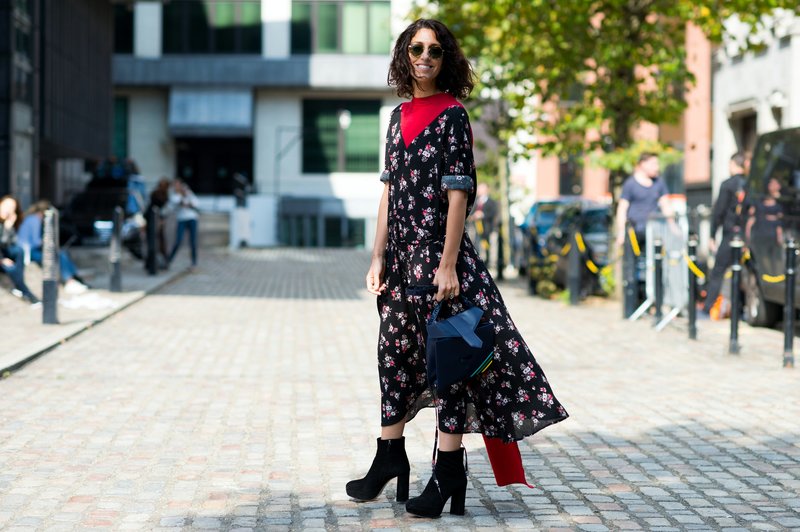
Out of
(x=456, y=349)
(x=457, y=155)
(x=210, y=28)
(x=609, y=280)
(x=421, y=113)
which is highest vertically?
(x=210, y=28)

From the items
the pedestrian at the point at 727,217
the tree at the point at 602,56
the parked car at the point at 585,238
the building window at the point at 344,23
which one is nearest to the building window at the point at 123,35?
the building window at the point at 344,23

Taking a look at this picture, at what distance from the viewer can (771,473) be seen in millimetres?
6938

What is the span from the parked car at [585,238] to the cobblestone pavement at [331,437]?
4.69m

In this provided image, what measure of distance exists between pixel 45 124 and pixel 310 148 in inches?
1109

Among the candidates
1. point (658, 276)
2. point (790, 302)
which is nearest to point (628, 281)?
point (658, 276)

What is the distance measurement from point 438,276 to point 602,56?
12878 mm

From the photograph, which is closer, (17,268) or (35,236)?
(17,268)

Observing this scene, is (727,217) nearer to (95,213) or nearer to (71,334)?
(71,334)

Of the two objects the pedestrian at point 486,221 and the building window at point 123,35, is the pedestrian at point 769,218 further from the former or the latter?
the building window at point 123,35

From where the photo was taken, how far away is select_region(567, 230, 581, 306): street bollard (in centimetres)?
1838

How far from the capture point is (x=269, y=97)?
5716cm

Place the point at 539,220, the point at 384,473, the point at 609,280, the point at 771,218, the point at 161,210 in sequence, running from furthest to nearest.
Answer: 1. the point at 539,220
2. the point at 161,210
3. the point at 609,280
4. the point at 771,218
5. the point at 384,473

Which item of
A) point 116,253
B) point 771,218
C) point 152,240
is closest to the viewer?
point 771,218

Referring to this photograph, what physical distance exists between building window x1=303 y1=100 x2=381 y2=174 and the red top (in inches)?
2011
